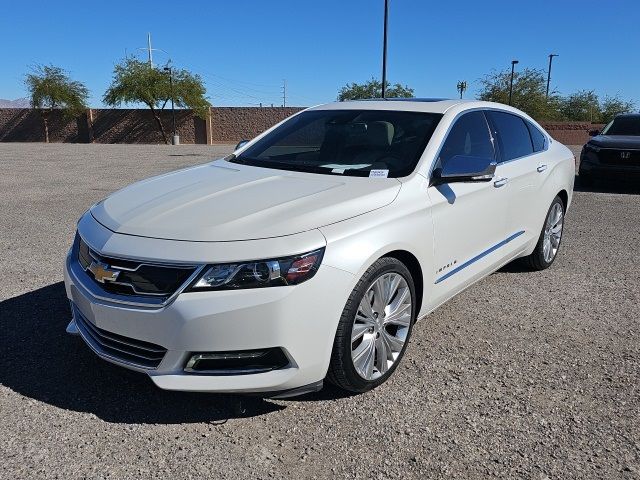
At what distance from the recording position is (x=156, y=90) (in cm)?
4300

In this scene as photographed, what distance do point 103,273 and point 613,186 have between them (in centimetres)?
1138

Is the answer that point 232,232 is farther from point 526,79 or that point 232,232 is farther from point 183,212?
point 526,79

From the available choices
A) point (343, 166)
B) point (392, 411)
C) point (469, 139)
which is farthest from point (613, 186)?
point (392, 411)

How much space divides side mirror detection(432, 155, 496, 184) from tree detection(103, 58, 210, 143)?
4205cm

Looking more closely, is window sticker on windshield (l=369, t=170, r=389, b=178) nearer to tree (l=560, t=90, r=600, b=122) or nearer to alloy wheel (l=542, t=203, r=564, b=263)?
alloy wheel (l=542, t=203, r=564, b=263)

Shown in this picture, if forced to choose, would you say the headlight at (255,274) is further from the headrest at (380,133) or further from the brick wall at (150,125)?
the brick wall at (150,125)

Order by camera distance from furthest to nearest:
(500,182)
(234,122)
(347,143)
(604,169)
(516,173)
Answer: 1. (234,122)
2. (604,169)
3. (516,173)
4. (500,182)
5. (347,143)

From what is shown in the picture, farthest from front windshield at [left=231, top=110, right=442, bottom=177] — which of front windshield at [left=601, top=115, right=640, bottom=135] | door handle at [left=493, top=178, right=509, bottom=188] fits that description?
front windshield at [left=601, top=115, right=640, bottom=135]

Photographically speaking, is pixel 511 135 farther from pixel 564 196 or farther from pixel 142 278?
pixel 142 278

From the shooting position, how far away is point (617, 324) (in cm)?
414

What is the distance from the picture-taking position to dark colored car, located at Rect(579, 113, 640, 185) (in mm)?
10336

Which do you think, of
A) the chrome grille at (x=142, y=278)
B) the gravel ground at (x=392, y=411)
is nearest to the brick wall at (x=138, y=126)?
the gravel ground at (x=392, y=411)

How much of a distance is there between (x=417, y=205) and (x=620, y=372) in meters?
1.62

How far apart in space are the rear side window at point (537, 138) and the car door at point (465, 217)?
1023mm
